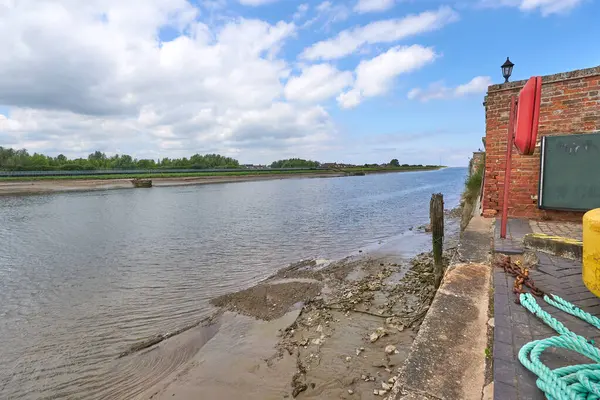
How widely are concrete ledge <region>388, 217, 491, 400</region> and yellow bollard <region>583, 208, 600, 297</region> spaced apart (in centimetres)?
84

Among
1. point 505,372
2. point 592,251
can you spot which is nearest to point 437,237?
point 592,251

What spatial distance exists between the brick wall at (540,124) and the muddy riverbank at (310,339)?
8.41ft

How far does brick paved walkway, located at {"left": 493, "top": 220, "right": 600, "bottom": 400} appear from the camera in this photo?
6.04ft

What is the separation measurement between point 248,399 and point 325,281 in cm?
399

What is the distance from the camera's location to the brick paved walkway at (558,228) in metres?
4.85

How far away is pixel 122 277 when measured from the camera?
338 inches

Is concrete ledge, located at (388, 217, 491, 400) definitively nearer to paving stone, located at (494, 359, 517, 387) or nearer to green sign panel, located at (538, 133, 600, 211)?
paving stone, located at (494, 359, 517, 387)

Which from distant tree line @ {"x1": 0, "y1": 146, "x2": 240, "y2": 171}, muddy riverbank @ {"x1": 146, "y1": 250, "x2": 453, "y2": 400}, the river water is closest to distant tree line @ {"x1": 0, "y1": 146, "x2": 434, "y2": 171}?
distant tree line @ {"x1": 0, "y1": 146, "x2": 240, "y2": 171}

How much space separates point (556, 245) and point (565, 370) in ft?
9.38

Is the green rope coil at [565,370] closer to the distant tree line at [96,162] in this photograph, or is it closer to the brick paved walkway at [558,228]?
the brick paved walkway at [558,228]

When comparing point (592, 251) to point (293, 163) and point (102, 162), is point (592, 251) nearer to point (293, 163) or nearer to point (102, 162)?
point (102, 162)

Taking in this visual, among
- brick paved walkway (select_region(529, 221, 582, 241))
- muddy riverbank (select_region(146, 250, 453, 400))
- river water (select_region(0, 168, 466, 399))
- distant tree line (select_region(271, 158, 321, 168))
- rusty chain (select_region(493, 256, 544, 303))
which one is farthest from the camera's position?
distant tree line (select_region(271, 158, 321, 168))

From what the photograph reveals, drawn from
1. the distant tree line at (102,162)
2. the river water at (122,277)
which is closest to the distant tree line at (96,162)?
the distant tree line at (102,162)

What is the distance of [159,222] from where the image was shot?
57.7 ft
